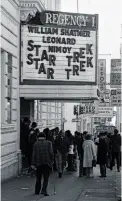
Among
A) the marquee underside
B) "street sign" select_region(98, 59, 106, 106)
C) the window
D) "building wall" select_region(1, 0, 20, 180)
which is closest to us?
"building wall" select_region(1, 0, 20, 180)

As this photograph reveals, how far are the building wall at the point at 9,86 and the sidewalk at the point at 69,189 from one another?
2.35 feet

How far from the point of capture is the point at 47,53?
19062mm

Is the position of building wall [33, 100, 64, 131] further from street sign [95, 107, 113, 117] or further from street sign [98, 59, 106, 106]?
street sign [98, 59, 106, 106]

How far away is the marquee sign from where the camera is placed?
62.3 feet

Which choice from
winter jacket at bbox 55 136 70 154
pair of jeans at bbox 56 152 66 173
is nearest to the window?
winter jacket at bbox 55 136 70 154

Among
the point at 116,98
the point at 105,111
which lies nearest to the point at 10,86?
the point at 116,98

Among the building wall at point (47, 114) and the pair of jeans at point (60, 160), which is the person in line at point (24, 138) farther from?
the building wall at point (47, 114)

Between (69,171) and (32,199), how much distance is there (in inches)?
351

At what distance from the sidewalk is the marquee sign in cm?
364

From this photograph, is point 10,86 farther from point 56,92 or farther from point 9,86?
point 56,92

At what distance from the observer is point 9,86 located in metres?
18.0

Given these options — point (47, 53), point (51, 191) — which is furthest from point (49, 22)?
point (51, 191)

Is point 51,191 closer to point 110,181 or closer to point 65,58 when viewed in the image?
point 110,181

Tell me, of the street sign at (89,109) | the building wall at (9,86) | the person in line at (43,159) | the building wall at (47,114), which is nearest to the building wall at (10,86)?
the building wall at (9,86)
